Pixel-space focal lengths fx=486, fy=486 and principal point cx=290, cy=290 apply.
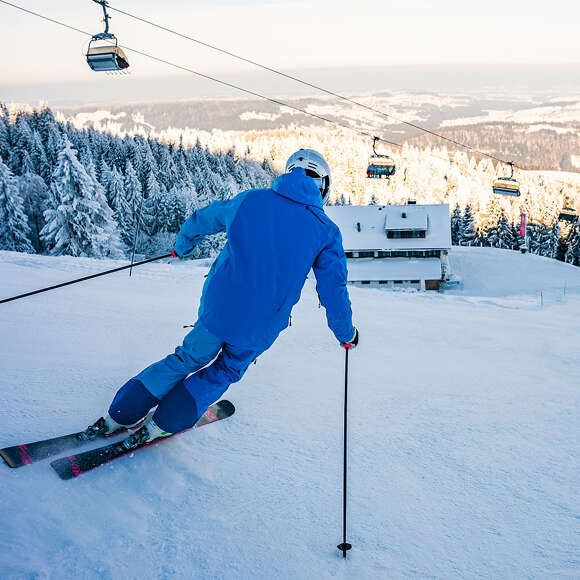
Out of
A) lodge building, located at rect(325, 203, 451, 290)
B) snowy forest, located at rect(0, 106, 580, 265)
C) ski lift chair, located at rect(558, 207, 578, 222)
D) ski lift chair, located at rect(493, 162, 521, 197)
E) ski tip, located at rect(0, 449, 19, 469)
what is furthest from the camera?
lodge building, located at rect(325, 203, 451, 290)

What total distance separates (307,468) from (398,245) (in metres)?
33.1

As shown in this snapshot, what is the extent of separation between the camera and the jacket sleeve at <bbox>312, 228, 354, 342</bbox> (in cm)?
251

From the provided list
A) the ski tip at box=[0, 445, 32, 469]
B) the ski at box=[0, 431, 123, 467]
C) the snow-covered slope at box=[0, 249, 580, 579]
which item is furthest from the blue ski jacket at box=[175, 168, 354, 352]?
the ski tip at box=[0, 445, 32, 469]

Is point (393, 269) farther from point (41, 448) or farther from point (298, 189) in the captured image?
point (41, 448)

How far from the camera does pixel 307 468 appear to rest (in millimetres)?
2664

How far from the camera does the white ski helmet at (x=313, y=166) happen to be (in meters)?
2.74

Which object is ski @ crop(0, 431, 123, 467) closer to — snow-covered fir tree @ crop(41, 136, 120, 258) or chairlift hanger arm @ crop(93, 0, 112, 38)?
chairlift hanger arm @ crop(93, 0, 112, 38)

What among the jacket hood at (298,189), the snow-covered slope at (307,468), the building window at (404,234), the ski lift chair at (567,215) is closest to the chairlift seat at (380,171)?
the building window at (404,234)

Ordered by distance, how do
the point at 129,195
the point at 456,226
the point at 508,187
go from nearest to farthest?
the point at 508,187 → the point at 129,195 → the point at 456,226

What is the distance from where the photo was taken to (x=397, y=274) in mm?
33344

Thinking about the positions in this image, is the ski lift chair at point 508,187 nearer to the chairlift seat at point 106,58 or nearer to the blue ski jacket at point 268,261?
the chairlift seat at point 106,58

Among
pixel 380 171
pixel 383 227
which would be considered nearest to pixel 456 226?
pixel 383 227

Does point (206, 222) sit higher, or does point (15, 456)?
point (206, 222)

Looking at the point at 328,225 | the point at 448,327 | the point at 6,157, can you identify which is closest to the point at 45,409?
the point at 328,225
